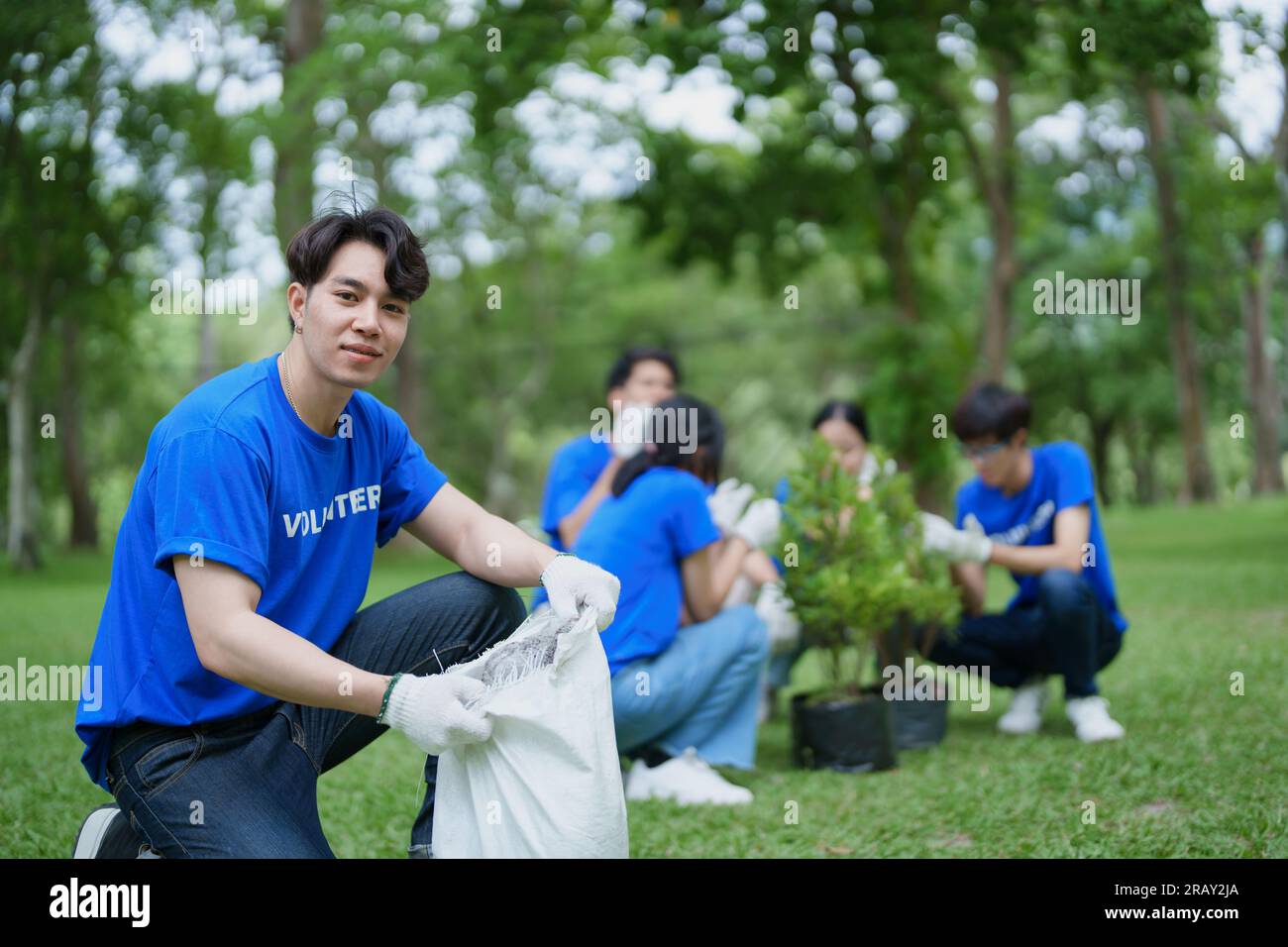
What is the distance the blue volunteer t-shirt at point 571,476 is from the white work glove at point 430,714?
2.49 meters

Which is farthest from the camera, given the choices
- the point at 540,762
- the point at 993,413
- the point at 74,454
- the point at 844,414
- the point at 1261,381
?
the point at 1261,381

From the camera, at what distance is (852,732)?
4207 mm

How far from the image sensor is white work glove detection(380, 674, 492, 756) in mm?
2354

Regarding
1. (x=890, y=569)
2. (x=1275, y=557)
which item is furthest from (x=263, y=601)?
(x=1275, y=557)

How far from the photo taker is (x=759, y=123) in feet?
49.7

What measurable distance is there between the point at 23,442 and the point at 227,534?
46.3ft

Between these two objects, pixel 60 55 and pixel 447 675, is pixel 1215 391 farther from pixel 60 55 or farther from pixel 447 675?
pixel 447 675

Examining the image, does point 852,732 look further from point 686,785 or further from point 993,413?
point 993,413

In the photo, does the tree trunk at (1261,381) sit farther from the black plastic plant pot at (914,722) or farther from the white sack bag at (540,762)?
the white sack bag at (540,762)

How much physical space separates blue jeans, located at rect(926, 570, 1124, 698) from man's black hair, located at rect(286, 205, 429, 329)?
111 inches

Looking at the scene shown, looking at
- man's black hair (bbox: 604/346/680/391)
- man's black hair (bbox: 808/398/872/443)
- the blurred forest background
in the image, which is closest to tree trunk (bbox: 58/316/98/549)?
the blurred forest background

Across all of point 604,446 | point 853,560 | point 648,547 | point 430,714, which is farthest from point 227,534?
point 604,446

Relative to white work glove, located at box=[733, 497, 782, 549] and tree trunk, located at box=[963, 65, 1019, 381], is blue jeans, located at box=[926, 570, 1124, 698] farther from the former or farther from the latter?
tree trunk, located at box=[963, 65, 1019, 381]
